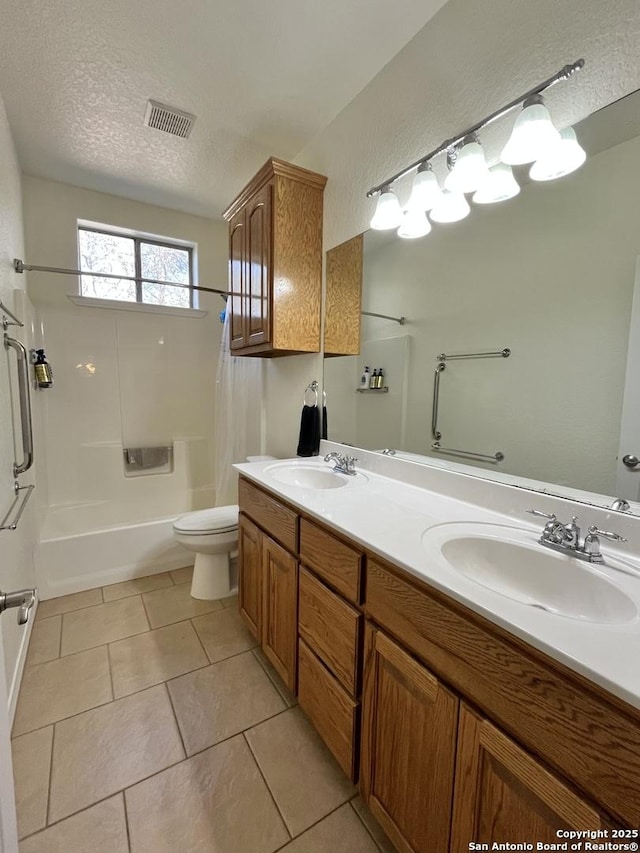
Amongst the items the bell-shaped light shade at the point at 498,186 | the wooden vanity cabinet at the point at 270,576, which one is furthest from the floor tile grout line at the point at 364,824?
the bell-shaped light shade at the point at 498,186

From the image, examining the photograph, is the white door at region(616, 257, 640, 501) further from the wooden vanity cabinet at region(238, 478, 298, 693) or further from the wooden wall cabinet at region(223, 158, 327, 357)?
the wooden wall cabinet at region(223, 158, 327, 357)

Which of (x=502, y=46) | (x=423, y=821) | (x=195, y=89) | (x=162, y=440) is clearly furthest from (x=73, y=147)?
(x=423, y=821)

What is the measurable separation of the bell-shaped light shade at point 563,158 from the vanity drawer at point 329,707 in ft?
5.32

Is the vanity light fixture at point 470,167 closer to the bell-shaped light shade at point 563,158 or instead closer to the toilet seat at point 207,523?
the bell-shaped light shade at point 563,158

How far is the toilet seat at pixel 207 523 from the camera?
203 cm

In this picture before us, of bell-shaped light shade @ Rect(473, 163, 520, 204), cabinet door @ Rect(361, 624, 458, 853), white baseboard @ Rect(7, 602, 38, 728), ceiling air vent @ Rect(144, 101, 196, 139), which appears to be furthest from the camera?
ceiling air vent @ Rect(144, 101, 196, 139)

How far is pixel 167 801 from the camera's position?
111 cm

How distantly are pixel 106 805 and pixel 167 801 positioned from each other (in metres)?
0.18

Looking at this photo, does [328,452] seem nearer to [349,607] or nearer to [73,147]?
[349,607]

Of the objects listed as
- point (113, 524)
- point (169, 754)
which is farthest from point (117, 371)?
point (169, 754)

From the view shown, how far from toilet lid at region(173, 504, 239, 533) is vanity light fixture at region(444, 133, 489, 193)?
1.91 metres

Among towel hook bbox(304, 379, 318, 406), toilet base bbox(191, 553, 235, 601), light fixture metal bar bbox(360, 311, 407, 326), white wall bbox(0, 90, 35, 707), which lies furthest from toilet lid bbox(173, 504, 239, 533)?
light fixture metal bar bbox(360, 311, 407, 326)

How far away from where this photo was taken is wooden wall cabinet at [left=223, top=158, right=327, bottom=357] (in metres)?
1.81

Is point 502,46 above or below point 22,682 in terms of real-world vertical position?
above
